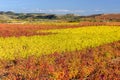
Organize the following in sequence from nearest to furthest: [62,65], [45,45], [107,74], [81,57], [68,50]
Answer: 1. [107,74]
2. [62,65]
3. [81,57]
4. [68,50]
5. [45,45]

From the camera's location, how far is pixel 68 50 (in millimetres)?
19562

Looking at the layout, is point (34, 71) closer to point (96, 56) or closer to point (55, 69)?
point (55, 69)

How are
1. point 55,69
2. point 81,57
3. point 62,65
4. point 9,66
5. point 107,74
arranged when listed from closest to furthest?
point 107,74, point 55,69, point 62,65, point 9,66, point 81,57

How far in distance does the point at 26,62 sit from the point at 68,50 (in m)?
5.36

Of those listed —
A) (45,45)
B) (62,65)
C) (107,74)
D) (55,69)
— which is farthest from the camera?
(45,45)

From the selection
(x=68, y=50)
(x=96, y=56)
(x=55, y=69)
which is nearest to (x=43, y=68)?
(x=55, y=69)

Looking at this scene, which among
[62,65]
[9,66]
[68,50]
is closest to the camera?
[62,65]

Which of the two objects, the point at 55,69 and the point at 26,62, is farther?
the point at 26,62

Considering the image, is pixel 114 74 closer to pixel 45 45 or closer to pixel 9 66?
pixel 9 66

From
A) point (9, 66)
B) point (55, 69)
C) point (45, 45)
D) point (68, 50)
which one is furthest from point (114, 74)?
point (45, 45)

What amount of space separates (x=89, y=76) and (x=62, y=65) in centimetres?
197

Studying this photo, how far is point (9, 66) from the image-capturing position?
580 inches

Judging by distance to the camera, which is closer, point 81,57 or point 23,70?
point 23,70

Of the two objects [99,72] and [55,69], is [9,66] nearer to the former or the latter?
[55,69]
